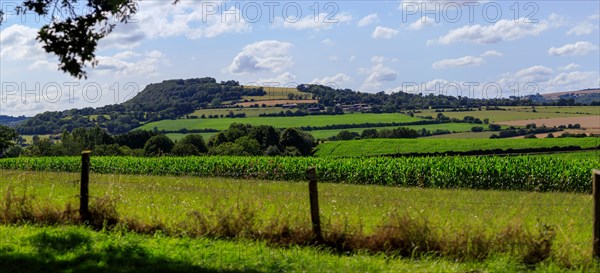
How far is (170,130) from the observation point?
411 ft

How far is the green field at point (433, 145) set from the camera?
7131cm

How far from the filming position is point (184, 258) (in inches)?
370

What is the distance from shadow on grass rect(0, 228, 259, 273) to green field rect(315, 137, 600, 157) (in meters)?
64.1

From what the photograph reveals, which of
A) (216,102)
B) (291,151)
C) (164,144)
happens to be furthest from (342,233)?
(216,102)

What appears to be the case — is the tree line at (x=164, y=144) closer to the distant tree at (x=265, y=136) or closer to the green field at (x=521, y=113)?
the distant tree at (x=265, y=136)

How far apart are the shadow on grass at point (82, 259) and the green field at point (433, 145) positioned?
6414cm

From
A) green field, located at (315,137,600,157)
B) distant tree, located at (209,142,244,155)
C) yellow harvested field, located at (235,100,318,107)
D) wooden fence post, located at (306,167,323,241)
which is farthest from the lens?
yellow harvested field, located at (235,100,318,107)

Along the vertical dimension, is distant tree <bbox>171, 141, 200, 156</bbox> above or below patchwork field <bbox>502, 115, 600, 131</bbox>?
below

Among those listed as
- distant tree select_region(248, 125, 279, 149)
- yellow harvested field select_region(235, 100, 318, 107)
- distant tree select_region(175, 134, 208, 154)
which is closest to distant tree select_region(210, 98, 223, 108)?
yellow harvested field select_region(235, 100, 318, 107)

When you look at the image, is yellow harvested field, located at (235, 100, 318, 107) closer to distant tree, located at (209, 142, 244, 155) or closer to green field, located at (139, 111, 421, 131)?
green field, located at (139, 111, 421, 131)

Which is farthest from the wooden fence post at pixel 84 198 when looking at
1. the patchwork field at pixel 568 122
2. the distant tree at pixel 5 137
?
the patchwork field at pixel 568 122

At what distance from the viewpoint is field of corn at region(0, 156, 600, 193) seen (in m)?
36.1

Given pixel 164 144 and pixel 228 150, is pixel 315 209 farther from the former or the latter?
pixel 164 144

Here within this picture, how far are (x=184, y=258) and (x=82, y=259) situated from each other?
1.60m
